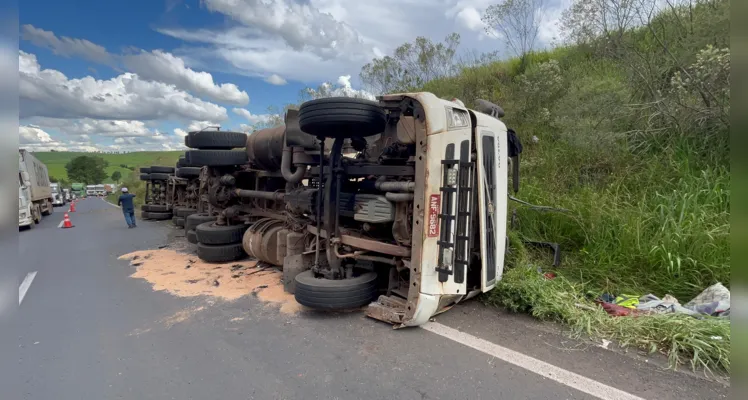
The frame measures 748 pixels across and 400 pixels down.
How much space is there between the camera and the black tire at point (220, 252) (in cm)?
606

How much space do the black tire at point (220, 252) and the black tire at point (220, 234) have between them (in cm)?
8

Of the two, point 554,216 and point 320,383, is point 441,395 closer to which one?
point 320,383

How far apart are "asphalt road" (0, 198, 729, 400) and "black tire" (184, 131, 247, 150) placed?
280 cm

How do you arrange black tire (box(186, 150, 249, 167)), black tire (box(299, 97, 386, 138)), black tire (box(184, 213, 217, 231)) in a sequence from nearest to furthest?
black tire (box(299, 97, 386, 138)) < black tire (box(186, 150, 249, 167)) < black tire (box(184, 213, 217, 231))

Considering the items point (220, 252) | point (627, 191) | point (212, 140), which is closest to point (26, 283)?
point (220, 252)

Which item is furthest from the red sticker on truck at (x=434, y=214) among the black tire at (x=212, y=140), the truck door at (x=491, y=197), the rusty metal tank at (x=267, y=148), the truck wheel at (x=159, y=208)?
the truck wheel at (x=159, y=208)

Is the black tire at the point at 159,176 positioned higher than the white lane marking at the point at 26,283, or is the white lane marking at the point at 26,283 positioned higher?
the black tire at the point at 159,176

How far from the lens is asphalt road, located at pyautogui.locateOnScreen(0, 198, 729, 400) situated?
2477mm

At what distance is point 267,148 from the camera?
565cm

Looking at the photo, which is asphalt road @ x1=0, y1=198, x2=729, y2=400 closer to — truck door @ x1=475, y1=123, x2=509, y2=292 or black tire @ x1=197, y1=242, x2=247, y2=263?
truck door @ x1=475, y1=123, x2=509, y2=292

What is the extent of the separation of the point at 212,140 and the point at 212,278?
2.28 meters

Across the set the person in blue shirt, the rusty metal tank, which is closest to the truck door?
the rusty metal tank

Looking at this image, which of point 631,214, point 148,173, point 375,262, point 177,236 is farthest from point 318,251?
point 148,173

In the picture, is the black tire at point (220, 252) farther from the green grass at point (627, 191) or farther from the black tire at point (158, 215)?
the black tire at point (158, 215)
